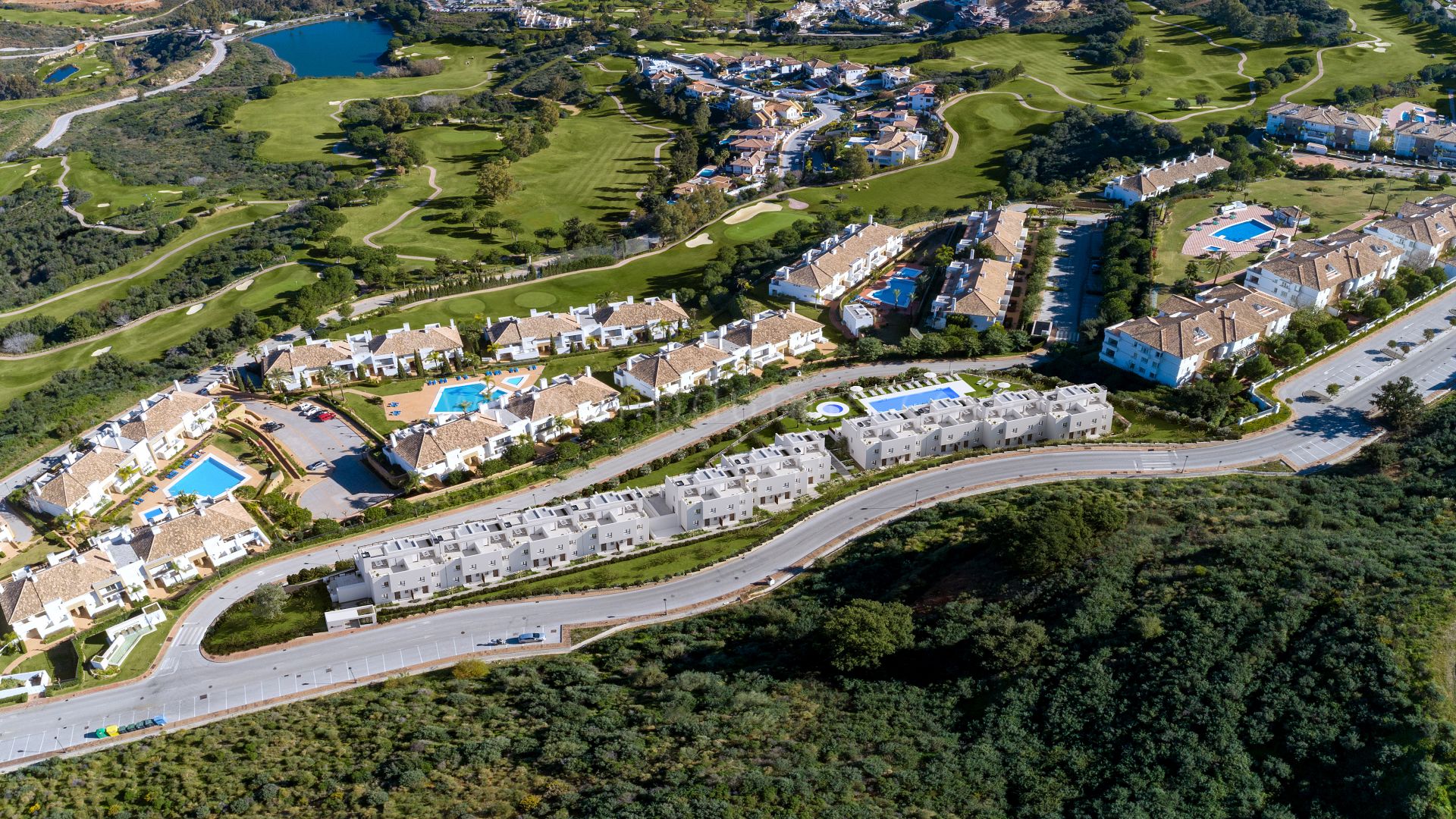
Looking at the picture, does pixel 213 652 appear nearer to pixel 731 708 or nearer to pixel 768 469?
pixel 731 708

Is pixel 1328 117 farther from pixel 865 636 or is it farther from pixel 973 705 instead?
pixel 973 705

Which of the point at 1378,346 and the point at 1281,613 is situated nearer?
the point at 1281,613

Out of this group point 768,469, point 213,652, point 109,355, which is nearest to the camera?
point 213,652

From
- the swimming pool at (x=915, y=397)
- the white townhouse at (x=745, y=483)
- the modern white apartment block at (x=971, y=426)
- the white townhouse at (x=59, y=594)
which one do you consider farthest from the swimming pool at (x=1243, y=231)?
the white townhouse at (x=59, y=594)

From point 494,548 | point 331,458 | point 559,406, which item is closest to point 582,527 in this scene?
point 494,548

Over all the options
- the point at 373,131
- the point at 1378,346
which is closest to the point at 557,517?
the point at 1378,346

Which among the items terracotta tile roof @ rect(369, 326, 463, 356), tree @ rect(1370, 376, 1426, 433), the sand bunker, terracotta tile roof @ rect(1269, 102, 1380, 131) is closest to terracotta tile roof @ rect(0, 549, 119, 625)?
terracotta tile roof @ rect(369, 326, 463, 356)
